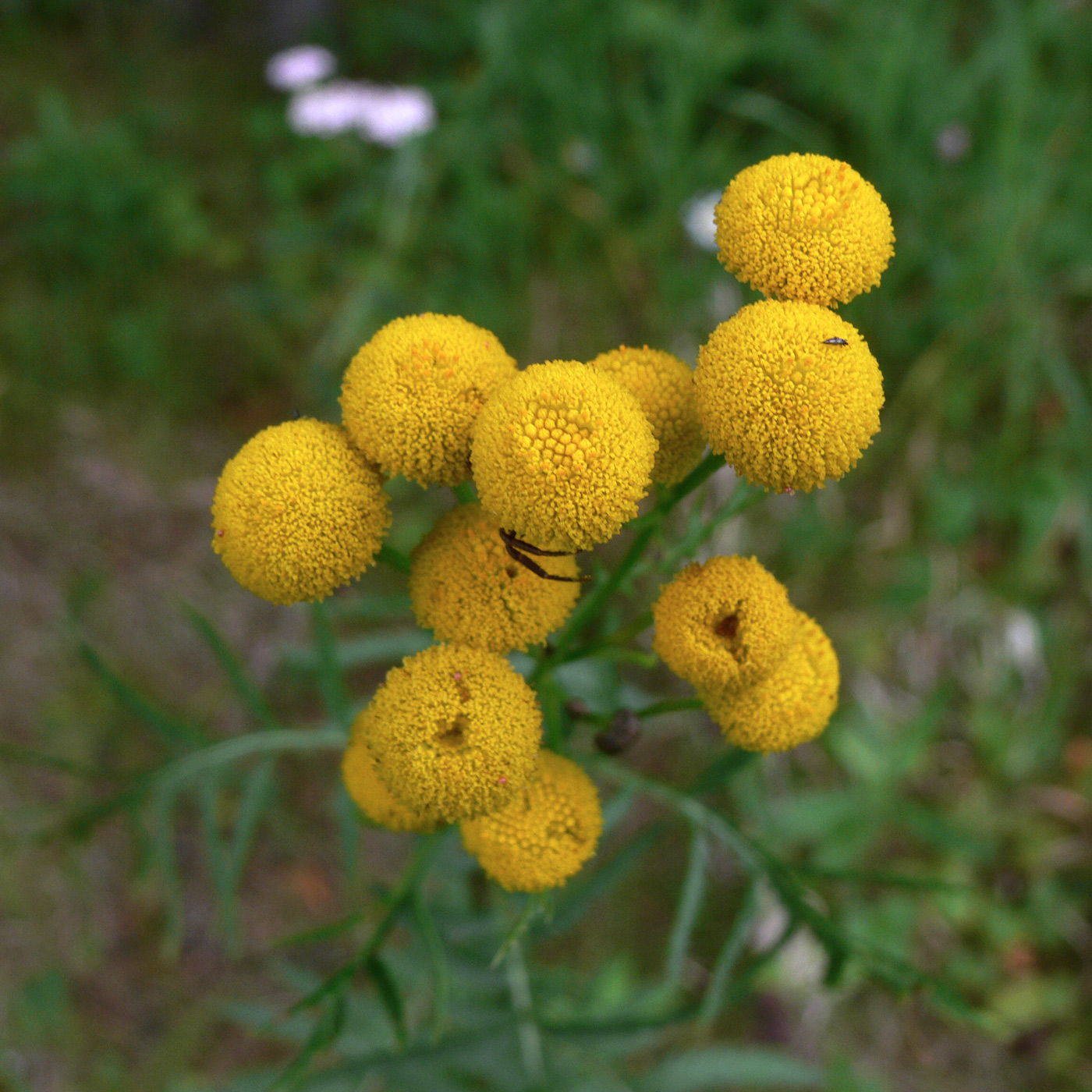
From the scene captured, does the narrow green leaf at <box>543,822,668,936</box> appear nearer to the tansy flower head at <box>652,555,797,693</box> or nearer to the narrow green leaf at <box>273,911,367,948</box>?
the narrow green leaf at <box>273,911,367,948</box>

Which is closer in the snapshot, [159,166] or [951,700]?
[951,700]

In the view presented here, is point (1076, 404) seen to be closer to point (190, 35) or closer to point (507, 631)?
point (507, 631)

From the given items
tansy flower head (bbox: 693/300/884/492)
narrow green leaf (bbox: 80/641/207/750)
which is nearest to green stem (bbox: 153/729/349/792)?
narrow green leaf (bbox: 80/641/207/750)

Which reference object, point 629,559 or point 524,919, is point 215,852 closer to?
point 524,919

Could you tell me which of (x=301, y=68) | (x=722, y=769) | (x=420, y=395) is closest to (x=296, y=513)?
(x=420, y=395)

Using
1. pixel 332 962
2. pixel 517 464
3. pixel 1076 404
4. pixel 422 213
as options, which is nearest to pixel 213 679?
pixel 332 962

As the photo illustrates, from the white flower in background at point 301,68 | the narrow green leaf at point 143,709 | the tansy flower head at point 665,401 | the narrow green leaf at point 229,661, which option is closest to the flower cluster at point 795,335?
the tansy flower head at point 665,401
